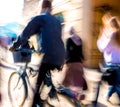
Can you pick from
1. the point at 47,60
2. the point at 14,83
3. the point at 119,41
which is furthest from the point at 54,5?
the point at 14,83

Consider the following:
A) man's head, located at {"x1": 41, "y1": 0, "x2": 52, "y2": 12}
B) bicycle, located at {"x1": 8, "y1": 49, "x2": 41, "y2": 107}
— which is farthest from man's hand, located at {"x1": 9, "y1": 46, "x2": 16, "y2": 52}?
man's head, located at {"x1": 41, "y1": 0, "x2": 52, "y2": 12}

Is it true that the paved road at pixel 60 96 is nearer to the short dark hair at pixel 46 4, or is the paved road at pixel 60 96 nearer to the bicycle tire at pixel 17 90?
the bicycle tire at pixel 17 90

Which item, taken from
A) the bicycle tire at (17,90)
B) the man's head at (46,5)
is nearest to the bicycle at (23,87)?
the bicycle tire at (17,90)

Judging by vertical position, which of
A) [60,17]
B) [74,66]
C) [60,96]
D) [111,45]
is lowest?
[60,96]

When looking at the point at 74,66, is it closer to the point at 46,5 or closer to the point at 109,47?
the point at 109,47

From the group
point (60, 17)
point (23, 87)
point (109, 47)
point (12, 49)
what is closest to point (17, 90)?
point (23, 87)

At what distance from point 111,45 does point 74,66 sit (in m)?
0.24

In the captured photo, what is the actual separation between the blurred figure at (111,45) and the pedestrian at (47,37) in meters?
0.25

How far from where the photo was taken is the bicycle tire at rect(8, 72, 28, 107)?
185 cm

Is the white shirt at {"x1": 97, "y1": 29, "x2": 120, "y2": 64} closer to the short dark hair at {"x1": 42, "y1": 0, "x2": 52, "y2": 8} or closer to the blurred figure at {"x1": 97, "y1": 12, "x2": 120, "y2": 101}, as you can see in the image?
the blurred figure at {"x1": 97, "y1": 12, "x2": 120, "y2": 101}

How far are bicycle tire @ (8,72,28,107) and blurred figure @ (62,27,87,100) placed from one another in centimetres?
30

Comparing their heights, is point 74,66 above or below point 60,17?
below

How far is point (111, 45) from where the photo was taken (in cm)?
148

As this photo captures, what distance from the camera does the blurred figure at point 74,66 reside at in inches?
62.2
